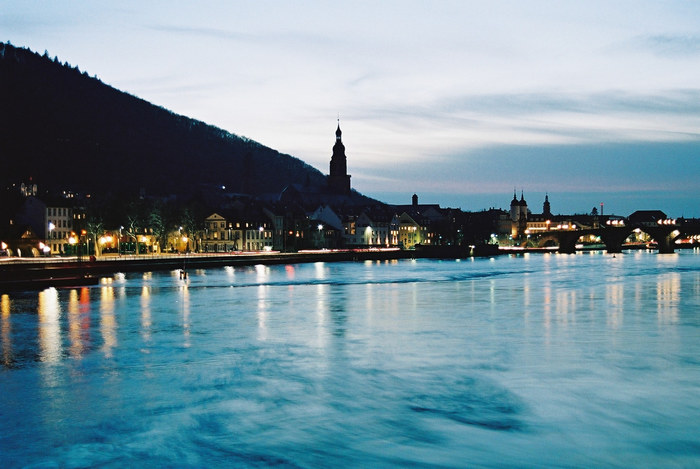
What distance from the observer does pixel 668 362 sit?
23.2 m

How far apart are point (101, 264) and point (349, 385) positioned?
1901 inches

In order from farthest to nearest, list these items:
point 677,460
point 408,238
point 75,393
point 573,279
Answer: point 408,238, point 573,279, point 75,393, point 677,460

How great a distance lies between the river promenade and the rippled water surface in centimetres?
1211

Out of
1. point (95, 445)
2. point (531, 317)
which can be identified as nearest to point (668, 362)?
point (531, 317)

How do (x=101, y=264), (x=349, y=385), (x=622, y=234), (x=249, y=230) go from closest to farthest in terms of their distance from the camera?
(x=349, y=385) < (x=101, y=264) < (x=249, y=230) < (x=622, y=234)

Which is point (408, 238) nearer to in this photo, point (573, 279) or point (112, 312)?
point (573, 279)

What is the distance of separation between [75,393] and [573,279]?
167 feet

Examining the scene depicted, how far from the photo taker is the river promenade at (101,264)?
52156 millimetres

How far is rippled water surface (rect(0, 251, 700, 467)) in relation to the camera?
1472 centimetres

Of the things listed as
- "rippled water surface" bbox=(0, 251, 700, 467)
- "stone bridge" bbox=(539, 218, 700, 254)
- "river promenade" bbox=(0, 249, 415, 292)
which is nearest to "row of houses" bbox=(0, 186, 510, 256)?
"river promenade" bbox=(0, 249, 415, 292)

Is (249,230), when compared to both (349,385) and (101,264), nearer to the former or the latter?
(101,264)

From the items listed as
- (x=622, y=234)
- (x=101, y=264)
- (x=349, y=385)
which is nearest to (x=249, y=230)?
(x=101, y=264)

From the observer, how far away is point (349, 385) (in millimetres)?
20125

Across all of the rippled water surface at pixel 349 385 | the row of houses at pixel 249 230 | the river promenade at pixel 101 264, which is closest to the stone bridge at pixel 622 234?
the row of houses at pixel 249 230
